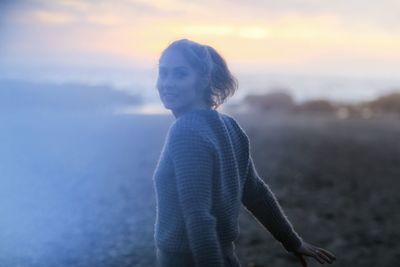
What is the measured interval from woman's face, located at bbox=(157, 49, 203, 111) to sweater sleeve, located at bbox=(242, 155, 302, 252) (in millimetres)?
522

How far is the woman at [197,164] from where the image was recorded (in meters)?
2.28

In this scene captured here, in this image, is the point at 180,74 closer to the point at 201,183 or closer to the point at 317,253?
the point at 201,183

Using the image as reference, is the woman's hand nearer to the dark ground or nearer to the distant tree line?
the dark ground

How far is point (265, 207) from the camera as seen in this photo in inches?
116

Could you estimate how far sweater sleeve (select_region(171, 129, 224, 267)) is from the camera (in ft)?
7.39

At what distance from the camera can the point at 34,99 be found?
22.3 metres

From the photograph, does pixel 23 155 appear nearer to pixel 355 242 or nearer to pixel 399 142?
pixel 355 242

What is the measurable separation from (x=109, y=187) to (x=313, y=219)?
3.28 meters

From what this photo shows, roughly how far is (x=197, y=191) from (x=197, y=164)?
10cm

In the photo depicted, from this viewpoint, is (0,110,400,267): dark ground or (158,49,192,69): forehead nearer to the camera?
(158,49,192,69): forehead

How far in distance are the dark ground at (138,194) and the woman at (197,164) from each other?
3432 mm

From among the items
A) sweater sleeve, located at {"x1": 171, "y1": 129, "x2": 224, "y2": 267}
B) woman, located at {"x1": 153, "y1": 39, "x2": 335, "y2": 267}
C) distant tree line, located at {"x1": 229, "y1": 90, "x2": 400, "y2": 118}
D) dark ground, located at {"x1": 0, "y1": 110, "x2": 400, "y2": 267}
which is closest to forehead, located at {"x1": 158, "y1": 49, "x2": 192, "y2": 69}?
woman, located at {"x1": 153, "y1": 39, "x2": 335, "y2": 267}

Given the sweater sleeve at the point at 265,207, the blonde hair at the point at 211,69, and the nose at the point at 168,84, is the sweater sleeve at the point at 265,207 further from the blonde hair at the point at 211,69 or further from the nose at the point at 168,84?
the nose at the point at 168,84

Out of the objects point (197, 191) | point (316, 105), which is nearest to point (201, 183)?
point (197, 191)
